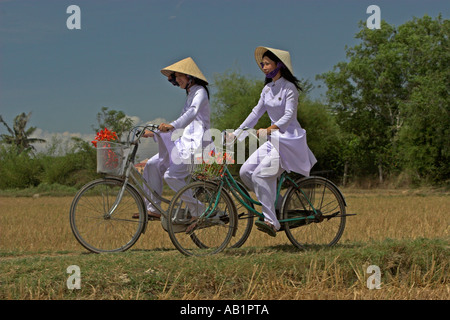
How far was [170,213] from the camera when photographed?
583 cm

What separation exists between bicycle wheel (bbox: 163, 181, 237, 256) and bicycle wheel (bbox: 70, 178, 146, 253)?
1.52 ft

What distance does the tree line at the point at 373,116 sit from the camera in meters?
29.8

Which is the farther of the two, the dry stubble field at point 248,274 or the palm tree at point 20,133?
the palm tree at point 20,133

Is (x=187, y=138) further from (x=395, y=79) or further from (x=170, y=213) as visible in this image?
(x=395, y=79)

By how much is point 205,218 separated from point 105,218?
1.11 metres

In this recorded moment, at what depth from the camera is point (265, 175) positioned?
244 inches

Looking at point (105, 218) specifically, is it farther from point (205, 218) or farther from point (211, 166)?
point (211, 166)

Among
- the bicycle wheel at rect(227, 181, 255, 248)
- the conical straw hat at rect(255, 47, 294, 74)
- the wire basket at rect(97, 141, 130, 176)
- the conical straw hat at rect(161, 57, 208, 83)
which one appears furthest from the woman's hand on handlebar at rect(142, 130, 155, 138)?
the conical straw hat at rect(255, 47, 294, 74)

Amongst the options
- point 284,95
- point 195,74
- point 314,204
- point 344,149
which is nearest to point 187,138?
point 195,74

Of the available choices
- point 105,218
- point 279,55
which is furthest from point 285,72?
point 105,218

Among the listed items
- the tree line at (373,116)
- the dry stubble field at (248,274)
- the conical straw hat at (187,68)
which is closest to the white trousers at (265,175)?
the dry stubble field at (248,274)

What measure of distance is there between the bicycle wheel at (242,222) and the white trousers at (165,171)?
→ 62 cm

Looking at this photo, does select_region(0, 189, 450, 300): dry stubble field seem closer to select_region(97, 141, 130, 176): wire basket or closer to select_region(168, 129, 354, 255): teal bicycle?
select_region(168, 129, 354, 255): teal bicycle

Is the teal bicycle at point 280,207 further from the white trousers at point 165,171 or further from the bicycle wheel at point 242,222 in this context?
the white trousers at point 165,171
